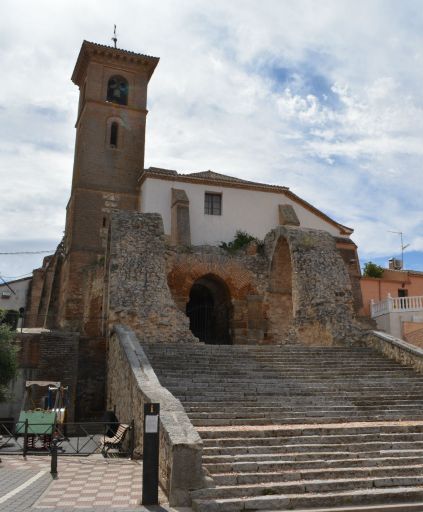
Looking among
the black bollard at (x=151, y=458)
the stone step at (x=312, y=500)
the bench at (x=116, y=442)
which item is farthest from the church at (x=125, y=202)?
the stone step at (x=312, y=500)

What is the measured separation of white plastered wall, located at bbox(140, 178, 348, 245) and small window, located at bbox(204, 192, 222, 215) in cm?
19

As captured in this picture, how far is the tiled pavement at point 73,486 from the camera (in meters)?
5.88

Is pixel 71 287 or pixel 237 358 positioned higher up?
pixel 71 287

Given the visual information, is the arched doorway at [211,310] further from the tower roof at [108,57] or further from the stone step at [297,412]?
the tower roof at [108,57]

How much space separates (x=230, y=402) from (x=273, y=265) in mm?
11684

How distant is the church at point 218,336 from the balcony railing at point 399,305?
9.82 ft

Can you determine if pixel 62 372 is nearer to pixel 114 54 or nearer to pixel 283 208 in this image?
pixel 283 208

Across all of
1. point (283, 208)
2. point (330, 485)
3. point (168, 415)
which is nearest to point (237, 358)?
point (168, 415)

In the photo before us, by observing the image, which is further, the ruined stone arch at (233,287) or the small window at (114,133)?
the small window at (114,133)

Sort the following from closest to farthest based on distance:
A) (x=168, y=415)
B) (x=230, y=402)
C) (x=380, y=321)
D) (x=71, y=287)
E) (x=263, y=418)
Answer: (x=168, y=415) → (x=263, y=418) → (x=230, y=402) → (x=380, y=321) → (x=71, y=287)

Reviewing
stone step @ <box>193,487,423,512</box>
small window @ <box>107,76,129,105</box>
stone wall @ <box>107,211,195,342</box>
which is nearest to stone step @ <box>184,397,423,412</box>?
stone step @ <box>193,487,423,512</box>

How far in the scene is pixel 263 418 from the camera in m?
8.70

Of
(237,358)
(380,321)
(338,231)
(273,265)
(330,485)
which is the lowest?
(330,485)

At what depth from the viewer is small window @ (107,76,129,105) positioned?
3150 centimetres
